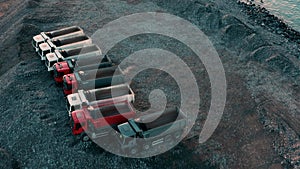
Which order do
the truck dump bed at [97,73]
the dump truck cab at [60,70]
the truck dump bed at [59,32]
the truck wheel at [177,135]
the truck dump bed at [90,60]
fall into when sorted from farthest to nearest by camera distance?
the truck dump bed at [59,32]
the truck dump bed at [90,60]
the dump truck cab at [60,70]
the truck dump bed at [97,73]
the truck wheel at [177,135]

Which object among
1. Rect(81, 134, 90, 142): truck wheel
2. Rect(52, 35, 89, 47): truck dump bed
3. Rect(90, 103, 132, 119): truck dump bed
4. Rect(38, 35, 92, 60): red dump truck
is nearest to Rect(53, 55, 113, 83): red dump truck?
Rect(38, 35, 92, 60): red dump truck

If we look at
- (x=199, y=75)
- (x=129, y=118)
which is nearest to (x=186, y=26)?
(x=199, y=75)

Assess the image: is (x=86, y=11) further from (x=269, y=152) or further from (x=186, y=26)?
(x=269, y=152)

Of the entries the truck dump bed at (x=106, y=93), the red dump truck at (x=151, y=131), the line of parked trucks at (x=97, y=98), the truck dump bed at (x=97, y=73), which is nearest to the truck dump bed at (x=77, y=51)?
the line of parked trucks at (x=97, y=98)

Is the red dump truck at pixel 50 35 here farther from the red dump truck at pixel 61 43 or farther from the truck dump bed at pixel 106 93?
the truck dump bed at pixel 106 93

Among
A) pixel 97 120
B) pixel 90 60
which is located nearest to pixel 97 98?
pixel 97 120

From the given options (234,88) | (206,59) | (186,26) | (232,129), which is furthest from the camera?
(186,26)

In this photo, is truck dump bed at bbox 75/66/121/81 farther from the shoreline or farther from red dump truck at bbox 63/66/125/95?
the shoreline
